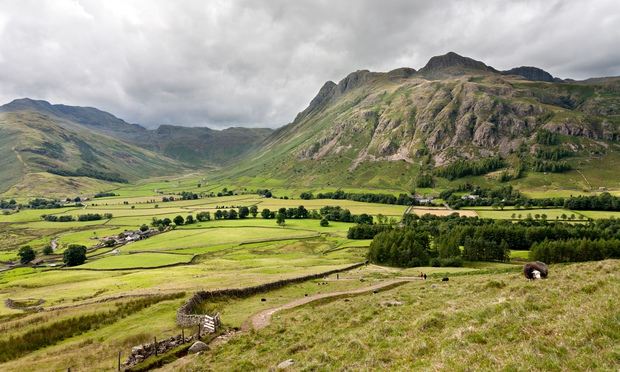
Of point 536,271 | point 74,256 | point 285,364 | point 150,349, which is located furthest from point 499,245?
point 74,256

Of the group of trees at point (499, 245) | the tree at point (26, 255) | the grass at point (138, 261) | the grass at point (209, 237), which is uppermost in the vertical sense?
the group of trees at point (499, 245)

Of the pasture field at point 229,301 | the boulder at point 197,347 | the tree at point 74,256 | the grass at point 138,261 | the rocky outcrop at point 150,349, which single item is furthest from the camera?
the tree at point 74,256

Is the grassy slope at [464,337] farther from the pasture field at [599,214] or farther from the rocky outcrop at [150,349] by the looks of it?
the pasture field at [599,214]

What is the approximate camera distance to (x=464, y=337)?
20.3 meters

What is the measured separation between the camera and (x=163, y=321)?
1705 inches

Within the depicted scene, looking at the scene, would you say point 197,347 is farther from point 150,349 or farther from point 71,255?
point 71,255

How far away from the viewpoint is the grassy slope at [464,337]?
16.4 m

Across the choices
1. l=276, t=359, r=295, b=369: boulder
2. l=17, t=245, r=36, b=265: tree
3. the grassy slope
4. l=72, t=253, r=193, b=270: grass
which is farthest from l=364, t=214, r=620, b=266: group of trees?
l=17, t=245, r=36, b=265: tree

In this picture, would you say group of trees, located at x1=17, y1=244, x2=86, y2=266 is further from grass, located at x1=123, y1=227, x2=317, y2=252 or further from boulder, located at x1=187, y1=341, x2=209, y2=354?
boulder, located at x1=187, y1=341, x2=209, y2=354

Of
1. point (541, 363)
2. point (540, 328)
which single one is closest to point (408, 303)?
point (540, 328)

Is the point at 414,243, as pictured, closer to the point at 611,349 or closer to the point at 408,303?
the point at 408,303

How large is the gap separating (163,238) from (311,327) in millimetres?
141029

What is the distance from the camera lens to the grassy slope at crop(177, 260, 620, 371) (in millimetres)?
16391

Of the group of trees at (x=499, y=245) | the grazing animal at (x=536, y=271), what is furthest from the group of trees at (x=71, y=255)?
the grazing animal at (x=536, y=271)
